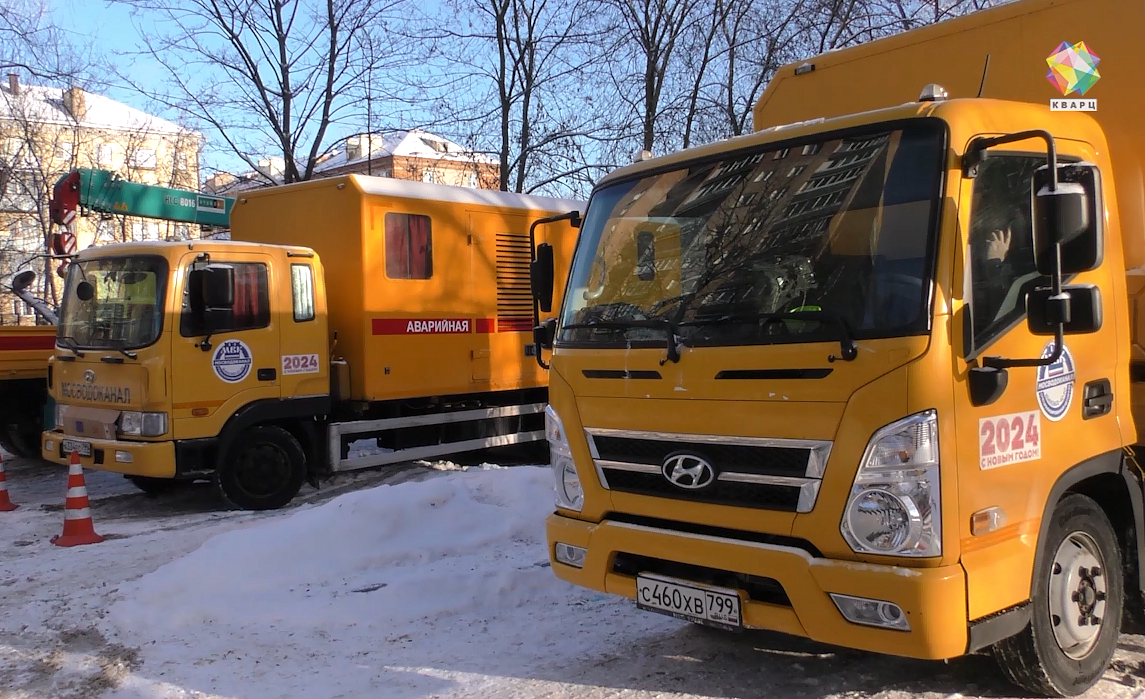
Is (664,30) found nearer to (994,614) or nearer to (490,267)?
(490,267)

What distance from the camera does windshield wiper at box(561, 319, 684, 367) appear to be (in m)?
3.92

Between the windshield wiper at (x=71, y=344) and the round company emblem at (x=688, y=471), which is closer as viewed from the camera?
the round company emblem at (x=688, y=471)

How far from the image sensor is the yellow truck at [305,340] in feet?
27.2

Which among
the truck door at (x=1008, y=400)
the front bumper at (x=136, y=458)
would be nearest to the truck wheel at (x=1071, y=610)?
the truck door at (x=1008, y=400)

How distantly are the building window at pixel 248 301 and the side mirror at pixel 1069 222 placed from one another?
7136 millimetres

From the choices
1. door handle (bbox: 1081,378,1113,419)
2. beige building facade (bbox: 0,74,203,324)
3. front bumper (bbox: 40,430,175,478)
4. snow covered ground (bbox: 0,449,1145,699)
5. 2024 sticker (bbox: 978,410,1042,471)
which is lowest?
snow covered ground (bbox: 0,449,1145,699)

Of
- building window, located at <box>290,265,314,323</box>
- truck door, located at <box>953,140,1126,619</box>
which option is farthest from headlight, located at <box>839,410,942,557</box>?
building window, located at <box>290,265,314,323</box>

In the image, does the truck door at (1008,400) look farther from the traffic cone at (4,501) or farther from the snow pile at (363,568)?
the traffic cone at (4,501)

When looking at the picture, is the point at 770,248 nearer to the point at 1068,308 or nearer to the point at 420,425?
the point at 1068,308

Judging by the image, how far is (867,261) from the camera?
11.7 ft

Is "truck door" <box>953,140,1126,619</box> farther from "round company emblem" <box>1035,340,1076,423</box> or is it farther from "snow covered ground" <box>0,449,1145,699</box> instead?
"snow covered ground" <box>0,449,1145,699</box>

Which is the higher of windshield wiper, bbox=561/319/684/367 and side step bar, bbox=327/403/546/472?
windshield wiper, bbox=561/319/684/367

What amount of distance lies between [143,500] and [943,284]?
866 cm

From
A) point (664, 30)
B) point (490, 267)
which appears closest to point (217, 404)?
point (490, 267)
